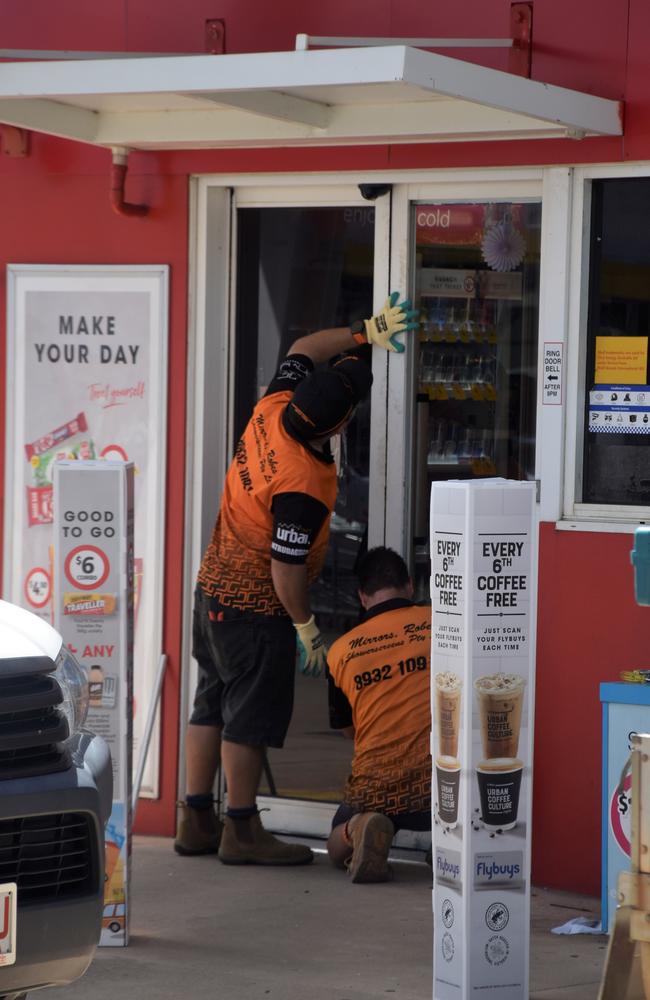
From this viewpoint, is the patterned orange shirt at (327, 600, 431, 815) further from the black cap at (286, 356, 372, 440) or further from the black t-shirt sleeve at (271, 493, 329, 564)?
the black cap at (286, 356, 372, 440)

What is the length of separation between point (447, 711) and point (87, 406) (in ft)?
9.92

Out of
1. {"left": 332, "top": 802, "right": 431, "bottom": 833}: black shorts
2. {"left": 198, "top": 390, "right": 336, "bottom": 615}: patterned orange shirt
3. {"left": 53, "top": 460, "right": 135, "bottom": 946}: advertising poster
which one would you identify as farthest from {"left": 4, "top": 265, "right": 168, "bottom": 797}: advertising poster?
{"left": 53, "top": 460, "right": 135, "bottom": 946}: advertising poster

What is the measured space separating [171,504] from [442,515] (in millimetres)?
2509

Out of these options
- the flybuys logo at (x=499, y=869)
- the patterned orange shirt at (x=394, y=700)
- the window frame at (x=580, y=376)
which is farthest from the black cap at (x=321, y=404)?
the flybuys logo at (x=499, y=869)

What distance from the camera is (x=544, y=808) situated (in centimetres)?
652

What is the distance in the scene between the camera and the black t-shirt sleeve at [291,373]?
6.84m

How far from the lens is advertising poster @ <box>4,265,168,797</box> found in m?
7.23

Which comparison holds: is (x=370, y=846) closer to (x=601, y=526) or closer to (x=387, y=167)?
(x=601, y=526)

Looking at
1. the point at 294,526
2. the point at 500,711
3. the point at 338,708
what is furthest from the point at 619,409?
the point at 500,711

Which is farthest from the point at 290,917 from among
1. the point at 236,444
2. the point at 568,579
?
the point at 236,444

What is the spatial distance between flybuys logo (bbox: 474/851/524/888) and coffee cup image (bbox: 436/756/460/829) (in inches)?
6.0

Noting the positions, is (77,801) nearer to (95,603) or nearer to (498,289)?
(95,603)

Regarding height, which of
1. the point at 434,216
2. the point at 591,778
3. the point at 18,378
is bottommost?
the point at 591,778

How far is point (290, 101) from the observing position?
613 cm
